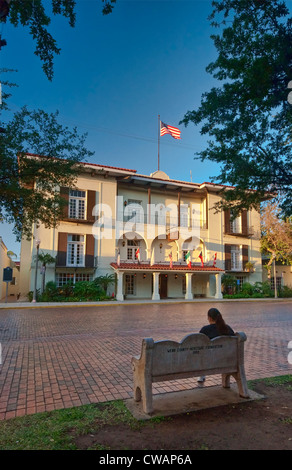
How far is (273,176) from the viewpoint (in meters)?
5.92

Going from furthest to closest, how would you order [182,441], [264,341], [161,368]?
[264,341] → [161,368] → [182,441]

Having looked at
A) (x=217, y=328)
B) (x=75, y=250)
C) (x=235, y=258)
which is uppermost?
(x=75, y=250)

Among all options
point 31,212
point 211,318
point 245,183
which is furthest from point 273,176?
point 31,212

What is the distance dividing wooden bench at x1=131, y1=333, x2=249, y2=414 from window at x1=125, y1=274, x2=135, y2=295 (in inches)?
876

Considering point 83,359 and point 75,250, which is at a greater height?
point 75,250

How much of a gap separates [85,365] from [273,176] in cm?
532

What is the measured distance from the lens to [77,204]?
80.8 ft

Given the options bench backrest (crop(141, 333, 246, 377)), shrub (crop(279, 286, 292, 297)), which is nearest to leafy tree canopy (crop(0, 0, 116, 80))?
bench backrest (crop(141, 333, 246, 377))

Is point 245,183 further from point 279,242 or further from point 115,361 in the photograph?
point 279,242

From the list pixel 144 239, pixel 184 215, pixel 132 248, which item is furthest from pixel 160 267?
pixel 184 215

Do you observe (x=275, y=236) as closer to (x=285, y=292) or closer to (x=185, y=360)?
(x=285, y=292)

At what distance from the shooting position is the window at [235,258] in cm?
3000

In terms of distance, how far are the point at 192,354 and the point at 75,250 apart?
21328mm

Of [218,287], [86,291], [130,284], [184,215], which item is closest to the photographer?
[86,291]
